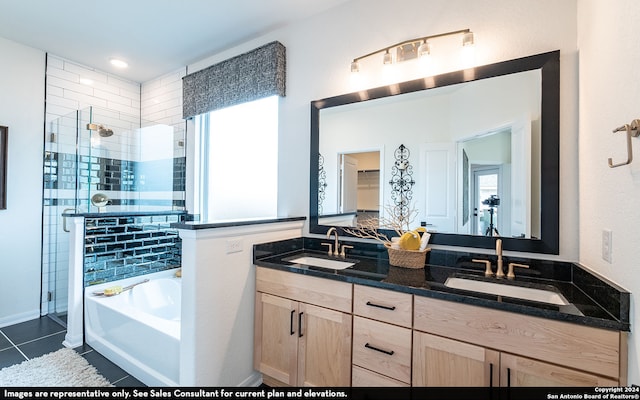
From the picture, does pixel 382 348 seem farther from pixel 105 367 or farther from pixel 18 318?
pixel 18 318

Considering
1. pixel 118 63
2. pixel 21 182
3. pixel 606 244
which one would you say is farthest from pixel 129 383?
pixel 118 63

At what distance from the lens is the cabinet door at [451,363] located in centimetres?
115

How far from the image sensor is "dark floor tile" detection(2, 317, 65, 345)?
7.96ft

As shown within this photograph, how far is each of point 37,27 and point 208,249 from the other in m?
2.72

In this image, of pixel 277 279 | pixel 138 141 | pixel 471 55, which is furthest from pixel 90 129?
pixel 471 55

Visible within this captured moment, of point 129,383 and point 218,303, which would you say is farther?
point 129,383

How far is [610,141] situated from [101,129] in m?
3.95

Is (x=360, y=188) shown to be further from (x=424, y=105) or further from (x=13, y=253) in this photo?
(x=13, y=253)

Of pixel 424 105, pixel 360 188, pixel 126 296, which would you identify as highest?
pixel 424 105

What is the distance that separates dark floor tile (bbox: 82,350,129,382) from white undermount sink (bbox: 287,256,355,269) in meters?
1.42

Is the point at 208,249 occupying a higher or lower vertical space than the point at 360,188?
lower

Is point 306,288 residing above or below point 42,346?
above

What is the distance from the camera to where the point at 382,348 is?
139 cm
